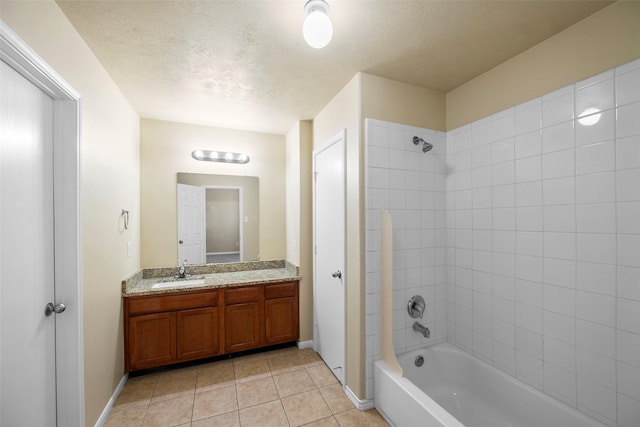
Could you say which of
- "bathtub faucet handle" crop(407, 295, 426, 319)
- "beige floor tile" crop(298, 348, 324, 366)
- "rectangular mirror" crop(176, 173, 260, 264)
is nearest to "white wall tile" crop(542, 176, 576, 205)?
"bathtub faucet handle" crop(407, 295, 426, 319)

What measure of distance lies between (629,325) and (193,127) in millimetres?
3783

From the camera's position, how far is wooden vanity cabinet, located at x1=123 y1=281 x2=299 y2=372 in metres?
2.30

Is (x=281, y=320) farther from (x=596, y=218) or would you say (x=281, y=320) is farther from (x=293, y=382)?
(x=596, y=218)

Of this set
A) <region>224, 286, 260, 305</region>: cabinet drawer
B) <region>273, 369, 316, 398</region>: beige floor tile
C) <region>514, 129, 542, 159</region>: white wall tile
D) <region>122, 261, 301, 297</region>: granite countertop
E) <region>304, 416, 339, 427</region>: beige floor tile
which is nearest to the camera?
<region>514, 129, 542, 159</region>: white wall tile

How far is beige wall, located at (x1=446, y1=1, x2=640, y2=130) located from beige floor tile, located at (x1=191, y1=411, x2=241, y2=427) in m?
2.89

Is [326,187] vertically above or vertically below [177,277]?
above

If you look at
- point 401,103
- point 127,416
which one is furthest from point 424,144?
point 127,416

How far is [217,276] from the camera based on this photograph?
287cm

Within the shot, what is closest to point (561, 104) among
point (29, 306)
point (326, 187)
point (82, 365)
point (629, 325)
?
point (629, 325)

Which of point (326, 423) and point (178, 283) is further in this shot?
point (178, 283)

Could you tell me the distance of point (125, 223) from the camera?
224 centimetres

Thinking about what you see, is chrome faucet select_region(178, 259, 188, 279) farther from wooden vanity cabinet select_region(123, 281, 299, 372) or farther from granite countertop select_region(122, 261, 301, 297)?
wooden vanity cabinet select_region(123, 281, 299, 372)

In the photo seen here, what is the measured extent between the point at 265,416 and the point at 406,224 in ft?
5.84

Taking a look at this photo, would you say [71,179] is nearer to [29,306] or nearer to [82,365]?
[29,306]
